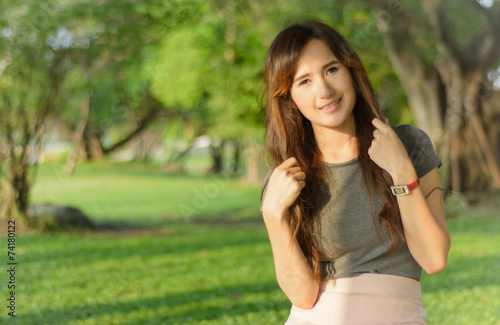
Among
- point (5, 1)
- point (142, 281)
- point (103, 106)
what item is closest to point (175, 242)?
point (142, 281)

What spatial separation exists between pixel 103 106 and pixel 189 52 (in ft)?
37.0

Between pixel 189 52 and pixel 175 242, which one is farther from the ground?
pixel 189 52

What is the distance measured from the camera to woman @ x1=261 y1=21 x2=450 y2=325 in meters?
1.62

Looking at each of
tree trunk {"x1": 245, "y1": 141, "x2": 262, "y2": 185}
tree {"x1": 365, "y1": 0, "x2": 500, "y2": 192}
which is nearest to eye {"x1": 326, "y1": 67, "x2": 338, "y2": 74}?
tree {"x1": 365, "y1": 0, "x2": 500, "y2": 192}

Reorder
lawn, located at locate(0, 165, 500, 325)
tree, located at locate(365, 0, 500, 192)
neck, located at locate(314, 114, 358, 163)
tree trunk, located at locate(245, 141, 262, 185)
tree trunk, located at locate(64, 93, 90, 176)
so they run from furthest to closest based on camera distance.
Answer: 1. tree trunk, located at locate(64, 93, 90, 176)
2. tree trunk, located at locate(245, 141, 262, 185)
3. tree, located at locate(365, 0, 500, 192)
4. lawn, located at locate(0, 165, 500, 325)
5. neck, located at locate(314, 114, 358, 163)

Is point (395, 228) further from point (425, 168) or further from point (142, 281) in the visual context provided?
point (142, 281)

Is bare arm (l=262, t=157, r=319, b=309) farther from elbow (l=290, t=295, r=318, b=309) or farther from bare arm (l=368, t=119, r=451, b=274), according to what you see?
bare arm (l=368, t=119, r=451, b=274)

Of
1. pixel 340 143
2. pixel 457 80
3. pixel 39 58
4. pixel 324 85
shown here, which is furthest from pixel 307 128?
pixel 457 80

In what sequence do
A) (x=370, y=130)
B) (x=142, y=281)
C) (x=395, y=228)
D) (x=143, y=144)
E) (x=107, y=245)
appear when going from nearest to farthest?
(x=395, y=228)
(x=370, y=130)
(x=142, y=281)
(x=107, y=245)
(x=143, y=144)

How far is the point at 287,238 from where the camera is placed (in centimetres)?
166

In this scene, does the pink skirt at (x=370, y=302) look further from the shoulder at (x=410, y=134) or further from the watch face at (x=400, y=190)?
the shoulder at (x=410, y=134)

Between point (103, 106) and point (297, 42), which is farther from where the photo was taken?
point (103, 106)

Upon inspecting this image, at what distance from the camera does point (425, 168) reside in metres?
1.70

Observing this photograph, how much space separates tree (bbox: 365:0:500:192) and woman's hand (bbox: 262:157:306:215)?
28.8 ft
